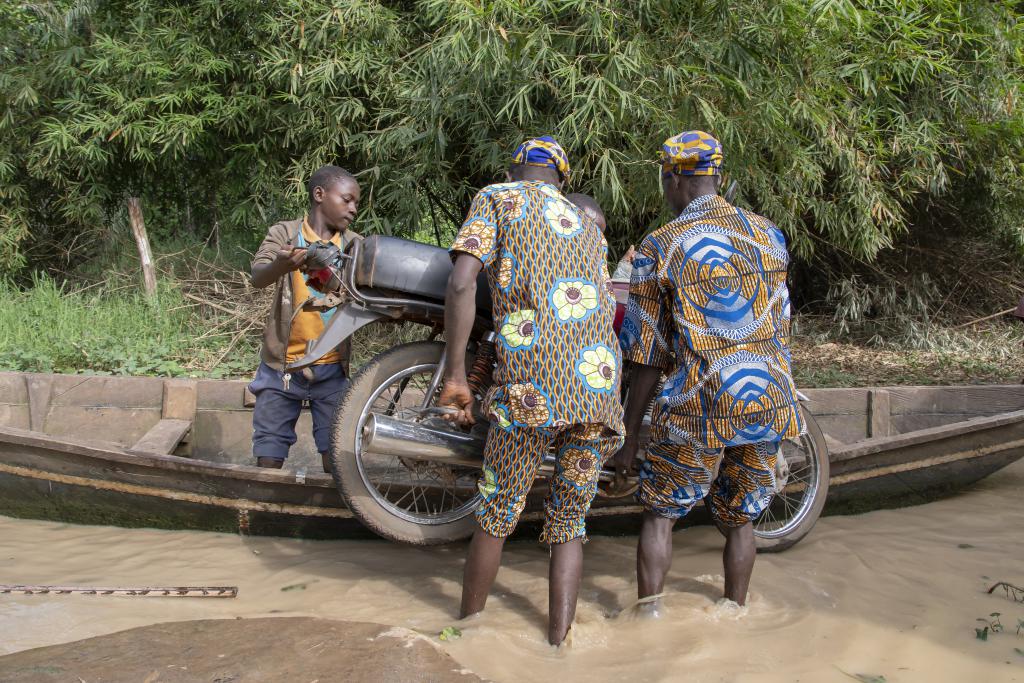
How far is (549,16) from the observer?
466cm

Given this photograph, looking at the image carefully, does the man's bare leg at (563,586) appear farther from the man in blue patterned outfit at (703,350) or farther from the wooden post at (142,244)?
the wooden post at (142,244)

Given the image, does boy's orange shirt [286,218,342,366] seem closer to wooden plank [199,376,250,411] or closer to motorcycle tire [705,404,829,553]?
wooden plank [199,376,250,411]

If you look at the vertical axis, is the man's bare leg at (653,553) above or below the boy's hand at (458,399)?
below

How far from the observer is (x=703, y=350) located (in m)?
2.65

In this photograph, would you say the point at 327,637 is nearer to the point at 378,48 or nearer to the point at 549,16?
the point at 549,16

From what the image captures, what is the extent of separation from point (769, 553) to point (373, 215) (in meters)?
3.34

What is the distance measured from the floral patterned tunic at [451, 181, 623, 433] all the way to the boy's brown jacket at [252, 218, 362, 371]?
1.02 meters

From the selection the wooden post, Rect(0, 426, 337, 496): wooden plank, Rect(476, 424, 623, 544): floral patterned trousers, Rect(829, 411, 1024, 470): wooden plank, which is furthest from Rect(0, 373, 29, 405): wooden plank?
Rect(829, 411, 1024, 470): wooden plank

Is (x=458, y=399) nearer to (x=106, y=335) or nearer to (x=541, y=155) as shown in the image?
(x=541, y=155)

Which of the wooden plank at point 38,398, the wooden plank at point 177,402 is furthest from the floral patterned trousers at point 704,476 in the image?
the wooden plank at point 38,398

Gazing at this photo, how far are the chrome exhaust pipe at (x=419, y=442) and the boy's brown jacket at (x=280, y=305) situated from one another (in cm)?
72

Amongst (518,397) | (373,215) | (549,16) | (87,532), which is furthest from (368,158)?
(518,397)

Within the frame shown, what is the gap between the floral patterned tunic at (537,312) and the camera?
247cm

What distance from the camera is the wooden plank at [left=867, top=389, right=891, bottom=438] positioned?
464cm
